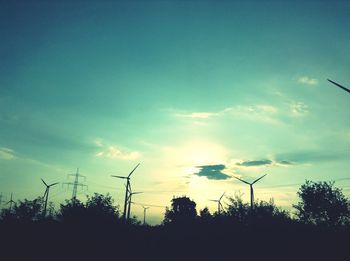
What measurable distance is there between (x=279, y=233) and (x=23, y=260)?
94.4 ft

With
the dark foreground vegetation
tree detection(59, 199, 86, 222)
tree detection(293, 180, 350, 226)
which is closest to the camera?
the dark foreground vegetation

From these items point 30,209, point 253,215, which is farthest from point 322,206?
point 30,209

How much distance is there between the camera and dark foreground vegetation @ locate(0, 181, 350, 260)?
91.3 ft

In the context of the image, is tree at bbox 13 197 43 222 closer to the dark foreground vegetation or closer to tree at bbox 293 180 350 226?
the dark foreground vegetation

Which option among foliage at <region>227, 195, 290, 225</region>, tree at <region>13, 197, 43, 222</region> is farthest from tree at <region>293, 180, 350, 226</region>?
tree at <region>13, 197, 43, 222</region>

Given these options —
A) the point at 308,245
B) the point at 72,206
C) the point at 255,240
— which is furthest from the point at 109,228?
the point at 308,245

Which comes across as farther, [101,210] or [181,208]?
[181,208]

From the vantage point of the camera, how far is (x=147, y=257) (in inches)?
1284

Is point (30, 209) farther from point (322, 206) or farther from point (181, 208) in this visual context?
point (322, 206)

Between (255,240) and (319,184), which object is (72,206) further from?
(319,184)

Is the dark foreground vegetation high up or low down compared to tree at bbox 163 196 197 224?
down

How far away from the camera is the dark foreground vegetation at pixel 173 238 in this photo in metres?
27.8

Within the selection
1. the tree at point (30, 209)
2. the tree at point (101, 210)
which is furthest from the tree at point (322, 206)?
the tree at point (30, 209)

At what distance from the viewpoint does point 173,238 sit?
34.6 meters
